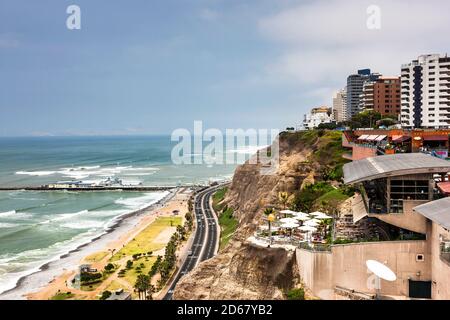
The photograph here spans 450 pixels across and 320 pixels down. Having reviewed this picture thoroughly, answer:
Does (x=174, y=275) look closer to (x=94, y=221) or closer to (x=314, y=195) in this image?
(x=314, y=195)

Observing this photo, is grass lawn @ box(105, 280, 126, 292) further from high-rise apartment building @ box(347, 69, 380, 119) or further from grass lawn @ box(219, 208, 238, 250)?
high-rise apartment building @ box(347, 69, 380, 119)

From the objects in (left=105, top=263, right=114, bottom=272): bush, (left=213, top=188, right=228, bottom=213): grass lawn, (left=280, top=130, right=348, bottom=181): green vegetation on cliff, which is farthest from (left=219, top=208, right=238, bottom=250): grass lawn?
(left=280, top=130, right=348, bottom=181): green vegetation on cliff

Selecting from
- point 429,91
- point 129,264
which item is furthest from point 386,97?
point 129,264

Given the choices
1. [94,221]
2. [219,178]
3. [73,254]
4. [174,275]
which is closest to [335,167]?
[174,275]

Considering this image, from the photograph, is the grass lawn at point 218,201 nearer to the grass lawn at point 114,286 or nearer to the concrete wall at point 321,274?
the grass lawn at point 114,286

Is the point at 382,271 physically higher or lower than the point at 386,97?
lower

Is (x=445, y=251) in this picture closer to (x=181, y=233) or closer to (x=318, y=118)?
(x=181, y=233)

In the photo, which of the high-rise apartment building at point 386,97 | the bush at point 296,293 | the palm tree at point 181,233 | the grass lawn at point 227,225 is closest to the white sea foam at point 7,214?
the palm tree at point 181,233
